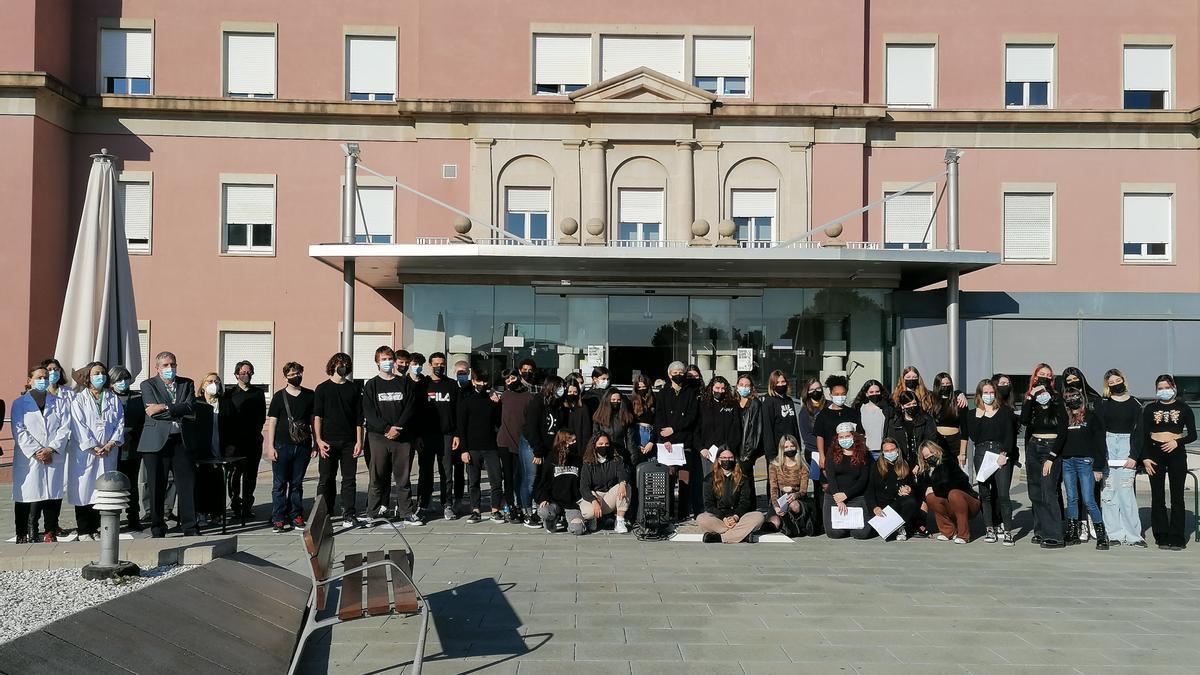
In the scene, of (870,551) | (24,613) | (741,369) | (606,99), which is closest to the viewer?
(24,613)

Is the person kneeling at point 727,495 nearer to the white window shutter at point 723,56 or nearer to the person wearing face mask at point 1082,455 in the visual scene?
the person wearing face mask at point 1082,455

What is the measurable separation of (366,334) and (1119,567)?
17.0 m

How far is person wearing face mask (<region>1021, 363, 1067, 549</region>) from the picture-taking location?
33.0 feet

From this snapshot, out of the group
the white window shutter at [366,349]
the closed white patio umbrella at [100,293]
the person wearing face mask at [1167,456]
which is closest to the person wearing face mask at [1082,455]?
the person wearing face mask at [1167,456]

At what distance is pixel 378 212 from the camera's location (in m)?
22.6

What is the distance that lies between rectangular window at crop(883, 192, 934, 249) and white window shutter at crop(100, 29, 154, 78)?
57.9 ft

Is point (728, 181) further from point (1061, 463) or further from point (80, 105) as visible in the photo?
point (80, 105)

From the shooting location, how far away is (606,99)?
69.8 ft

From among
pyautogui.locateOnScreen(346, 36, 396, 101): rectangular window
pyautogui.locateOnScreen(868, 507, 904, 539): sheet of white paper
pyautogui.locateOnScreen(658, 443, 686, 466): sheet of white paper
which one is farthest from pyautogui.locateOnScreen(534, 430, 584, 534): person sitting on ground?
pyautogui.locateOnScreen(346, 36, 396, 101): rectangular window

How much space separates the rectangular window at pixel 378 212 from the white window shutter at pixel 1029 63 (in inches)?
592

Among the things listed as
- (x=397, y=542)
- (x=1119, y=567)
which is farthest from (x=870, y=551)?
(x=397, y=542)

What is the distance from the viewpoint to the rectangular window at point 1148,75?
22.8m

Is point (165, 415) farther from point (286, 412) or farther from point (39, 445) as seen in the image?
point (286, 412)

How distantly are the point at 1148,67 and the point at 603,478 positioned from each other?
19578 mm
